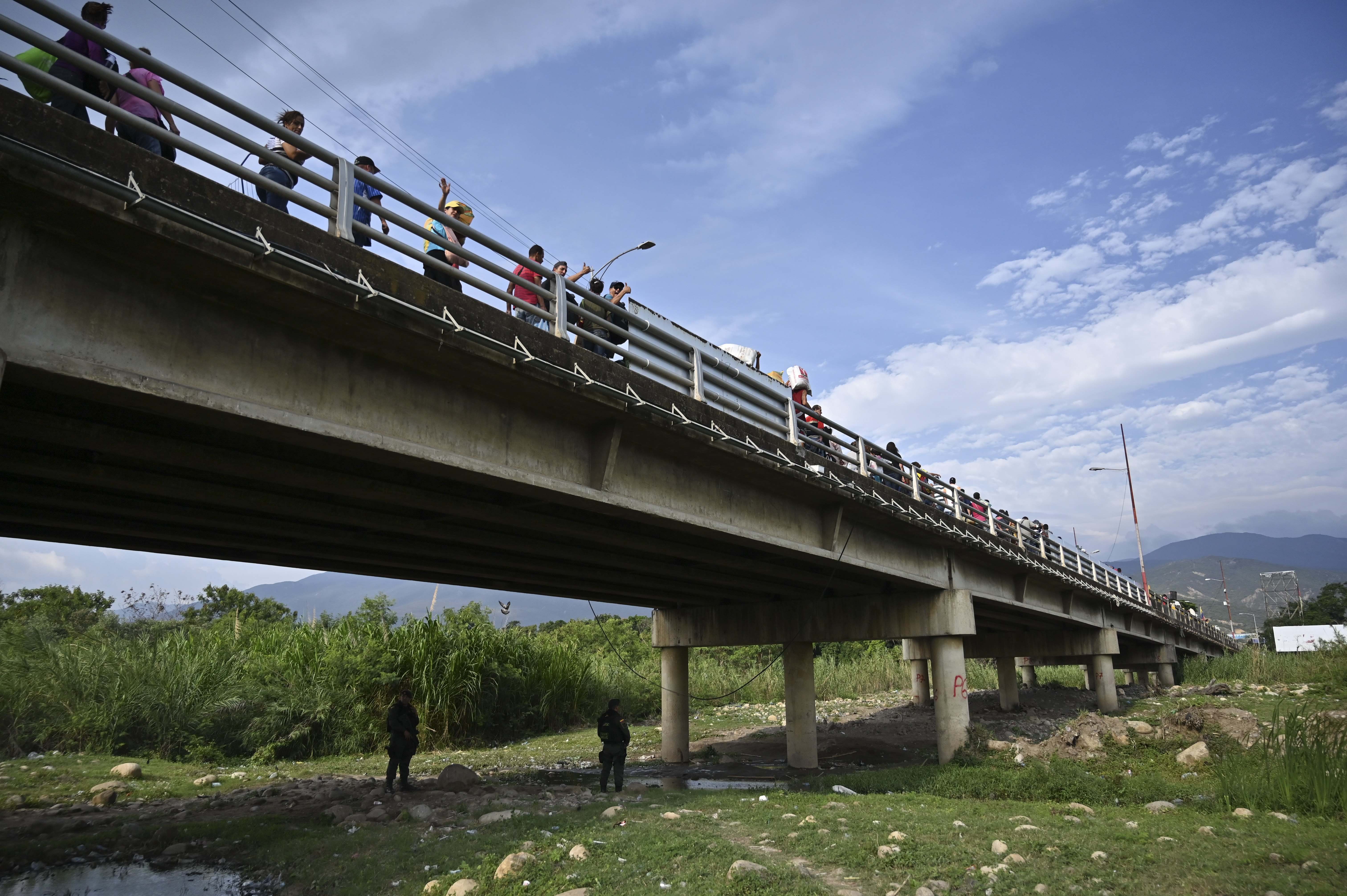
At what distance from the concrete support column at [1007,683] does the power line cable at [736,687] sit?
8.56 metres

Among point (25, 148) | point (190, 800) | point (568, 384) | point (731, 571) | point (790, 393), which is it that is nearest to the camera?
point (25, 148)

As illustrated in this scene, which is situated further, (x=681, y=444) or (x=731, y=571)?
(x=731, y=571)

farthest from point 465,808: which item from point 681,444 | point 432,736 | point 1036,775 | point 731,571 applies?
point 432,736

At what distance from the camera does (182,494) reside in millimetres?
8664

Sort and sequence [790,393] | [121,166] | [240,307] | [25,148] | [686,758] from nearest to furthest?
[25,148]
[121,166]
[240,307]
[790,393]
[686,758]

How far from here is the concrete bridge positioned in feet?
17.8

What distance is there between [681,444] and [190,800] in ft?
30.3

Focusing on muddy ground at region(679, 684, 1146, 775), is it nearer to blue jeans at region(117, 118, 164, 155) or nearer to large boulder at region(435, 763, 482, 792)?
large boulder at region(435, 763, 482, 792)

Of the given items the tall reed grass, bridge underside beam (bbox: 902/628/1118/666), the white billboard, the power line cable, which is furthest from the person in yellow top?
the white billboard

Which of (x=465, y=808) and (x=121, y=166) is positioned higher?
(x=121, y=166)

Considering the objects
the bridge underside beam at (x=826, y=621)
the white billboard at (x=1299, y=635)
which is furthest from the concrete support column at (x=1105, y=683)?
the white billboard at (x=1299, y=635)

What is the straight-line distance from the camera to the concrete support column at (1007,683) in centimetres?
3070

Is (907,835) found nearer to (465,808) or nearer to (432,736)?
(465,808)

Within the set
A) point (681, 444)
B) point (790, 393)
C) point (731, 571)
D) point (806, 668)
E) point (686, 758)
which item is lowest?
point (686, 758)
